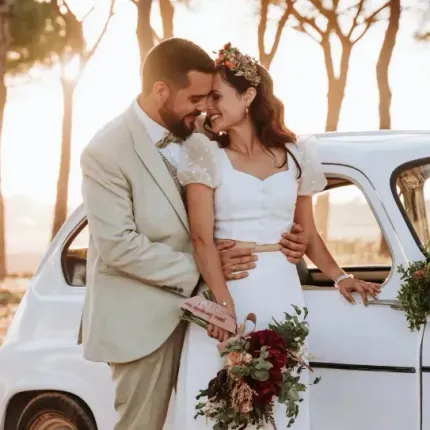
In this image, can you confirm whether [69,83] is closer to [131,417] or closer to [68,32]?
[68,32]

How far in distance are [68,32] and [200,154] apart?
17.8 m

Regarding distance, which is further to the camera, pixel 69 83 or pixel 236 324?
pixel 69 83

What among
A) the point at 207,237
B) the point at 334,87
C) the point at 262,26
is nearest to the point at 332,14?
the point at 262,26

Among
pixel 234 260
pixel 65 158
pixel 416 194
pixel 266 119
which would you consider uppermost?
pixel 65 158

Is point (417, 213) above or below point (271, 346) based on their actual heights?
above

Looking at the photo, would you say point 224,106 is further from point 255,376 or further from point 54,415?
point 54,415

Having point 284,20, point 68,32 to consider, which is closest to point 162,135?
point 284,20

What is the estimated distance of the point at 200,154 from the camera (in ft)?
12.1

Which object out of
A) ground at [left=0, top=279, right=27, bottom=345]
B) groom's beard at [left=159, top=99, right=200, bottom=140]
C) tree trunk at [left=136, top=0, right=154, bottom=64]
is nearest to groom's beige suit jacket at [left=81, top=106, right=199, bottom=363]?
groom's beard at [left=159, top=99, right=200, bottom=140]

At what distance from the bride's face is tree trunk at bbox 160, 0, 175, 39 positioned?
45.3 feet

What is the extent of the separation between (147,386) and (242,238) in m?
0.72

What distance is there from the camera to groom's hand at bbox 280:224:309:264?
3820 millimetres

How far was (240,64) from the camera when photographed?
3.76 meters

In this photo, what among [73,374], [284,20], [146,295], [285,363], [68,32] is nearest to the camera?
[285,363]
